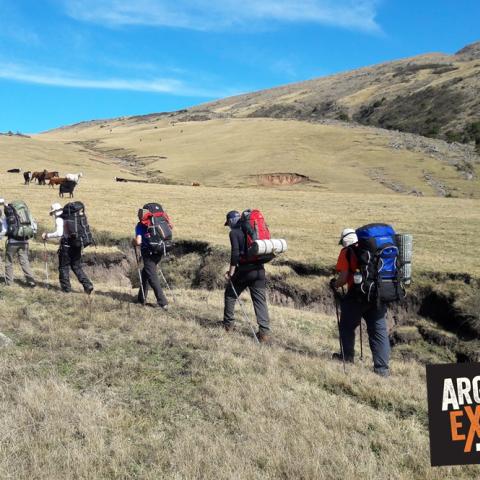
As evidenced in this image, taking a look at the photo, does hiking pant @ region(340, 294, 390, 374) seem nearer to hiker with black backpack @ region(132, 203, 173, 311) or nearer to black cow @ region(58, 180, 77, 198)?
hiker with black backpack @ region(132, 203, 173, 311)

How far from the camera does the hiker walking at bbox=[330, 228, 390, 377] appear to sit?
809cm

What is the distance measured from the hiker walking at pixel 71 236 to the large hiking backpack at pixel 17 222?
85 centimetres

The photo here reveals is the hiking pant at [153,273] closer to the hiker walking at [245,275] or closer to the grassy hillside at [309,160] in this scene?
the hiker walking at [245,275]

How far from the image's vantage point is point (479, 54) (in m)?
189

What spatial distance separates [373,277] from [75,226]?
274 inches

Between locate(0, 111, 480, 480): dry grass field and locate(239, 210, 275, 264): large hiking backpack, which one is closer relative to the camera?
locate(0, 111, 480, 480): dry grass field

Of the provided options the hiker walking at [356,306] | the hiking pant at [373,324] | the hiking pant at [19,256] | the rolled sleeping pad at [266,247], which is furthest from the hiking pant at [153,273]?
the hiking pant at [373,324]

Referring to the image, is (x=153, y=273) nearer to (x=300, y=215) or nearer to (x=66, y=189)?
(x=300, y=215)

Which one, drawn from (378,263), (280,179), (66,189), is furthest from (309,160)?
(378,263)

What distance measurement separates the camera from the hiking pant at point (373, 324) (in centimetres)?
838

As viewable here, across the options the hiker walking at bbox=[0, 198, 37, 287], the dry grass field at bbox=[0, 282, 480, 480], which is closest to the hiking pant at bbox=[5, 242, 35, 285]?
the hiker walking at bbox=[0, 198, 37, 287]

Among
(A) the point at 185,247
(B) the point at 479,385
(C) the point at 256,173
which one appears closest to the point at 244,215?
(B) the point at 479,385

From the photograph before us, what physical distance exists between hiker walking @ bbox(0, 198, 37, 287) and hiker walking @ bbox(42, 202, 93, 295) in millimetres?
903

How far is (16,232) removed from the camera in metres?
12.8
